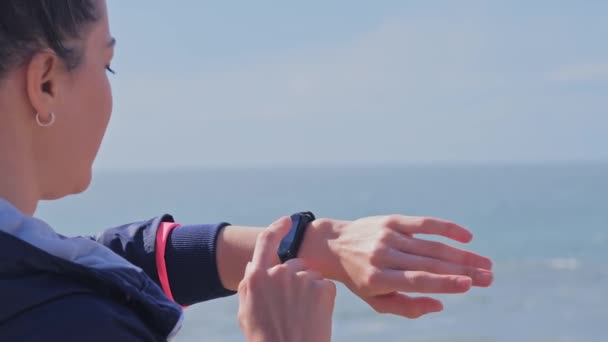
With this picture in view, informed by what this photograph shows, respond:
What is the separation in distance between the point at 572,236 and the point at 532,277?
37.6 feet

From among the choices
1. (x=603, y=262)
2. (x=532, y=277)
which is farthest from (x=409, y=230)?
(x=603, y=262)

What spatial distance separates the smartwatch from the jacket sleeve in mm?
223

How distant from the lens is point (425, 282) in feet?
4.38

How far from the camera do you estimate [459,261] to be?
4.61 ft

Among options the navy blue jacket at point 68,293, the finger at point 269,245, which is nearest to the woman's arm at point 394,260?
the finger at point 269,245

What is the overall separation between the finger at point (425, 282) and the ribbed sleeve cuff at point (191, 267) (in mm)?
460

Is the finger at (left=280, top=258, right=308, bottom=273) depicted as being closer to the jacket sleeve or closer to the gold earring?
the gold earring

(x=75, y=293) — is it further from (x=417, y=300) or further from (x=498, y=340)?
(x=498, y=340)

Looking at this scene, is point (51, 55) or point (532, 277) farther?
point (532, 277)

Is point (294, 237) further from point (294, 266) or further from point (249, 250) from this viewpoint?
point (294, 266)

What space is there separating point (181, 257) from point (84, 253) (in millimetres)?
587

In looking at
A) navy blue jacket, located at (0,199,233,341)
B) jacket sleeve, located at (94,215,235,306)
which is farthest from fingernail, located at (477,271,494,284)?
jacket sleeve, located at (94,215,235,306)

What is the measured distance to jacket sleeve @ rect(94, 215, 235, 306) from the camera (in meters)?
1.74

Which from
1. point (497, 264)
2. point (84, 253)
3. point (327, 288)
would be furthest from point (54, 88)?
point (497, 264)
